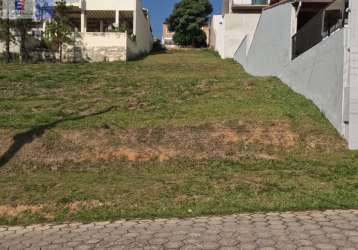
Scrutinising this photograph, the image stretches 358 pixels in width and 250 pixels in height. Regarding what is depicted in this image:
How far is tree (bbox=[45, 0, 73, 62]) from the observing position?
26203 millimetres

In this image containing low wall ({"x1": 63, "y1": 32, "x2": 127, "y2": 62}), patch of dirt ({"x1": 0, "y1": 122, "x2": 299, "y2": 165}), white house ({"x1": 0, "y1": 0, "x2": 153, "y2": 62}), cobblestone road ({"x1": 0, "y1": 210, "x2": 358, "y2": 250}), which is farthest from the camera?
white house ({"x1": 0, "y1": 0, "x2": 153, "y2": 62})

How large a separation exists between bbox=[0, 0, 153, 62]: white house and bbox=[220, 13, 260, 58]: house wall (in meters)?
5.31

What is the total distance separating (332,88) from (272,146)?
2.15m

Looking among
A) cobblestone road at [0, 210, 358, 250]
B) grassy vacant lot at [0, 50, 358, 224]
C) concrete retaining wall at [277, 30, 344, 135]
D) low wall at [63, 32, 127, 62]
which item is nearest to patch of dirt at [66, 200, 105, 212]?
grassy vacant lot at [0, 50, 358, 224]

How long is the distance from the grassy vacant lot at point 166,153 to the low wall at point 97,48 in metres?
11.3

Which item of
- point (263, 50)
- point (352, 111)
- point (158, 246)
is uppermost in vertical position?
point (263, 50)

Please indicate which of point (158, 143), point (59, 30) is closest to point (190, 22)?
point (59, 30)

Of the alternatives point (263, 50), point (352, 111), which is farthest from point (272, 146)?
point (263, 50)

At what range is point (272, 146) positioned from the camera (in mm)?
10023

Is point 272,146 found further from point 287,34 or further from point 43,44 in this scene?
point 43,44

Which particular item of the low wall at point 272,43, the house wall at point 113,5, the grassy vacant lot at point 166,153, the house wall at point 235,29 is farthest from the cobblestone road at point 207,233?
the house wall at point 113,5

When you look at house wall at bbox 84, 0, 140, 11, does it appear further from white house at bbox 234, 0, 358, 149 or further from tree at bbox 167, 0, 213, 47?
tree at bbox 167, 0, 213, 47

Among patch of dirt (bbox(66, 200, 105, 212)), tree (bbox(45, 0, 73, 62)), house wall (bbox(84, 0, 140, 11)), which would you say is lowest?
patch of dirt (bbox(66, 200, 105, 212))

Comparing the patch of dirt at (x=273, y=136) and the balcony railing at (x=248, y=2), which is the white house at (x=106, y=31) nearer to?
the balcony railing at (x=248, y=2)
